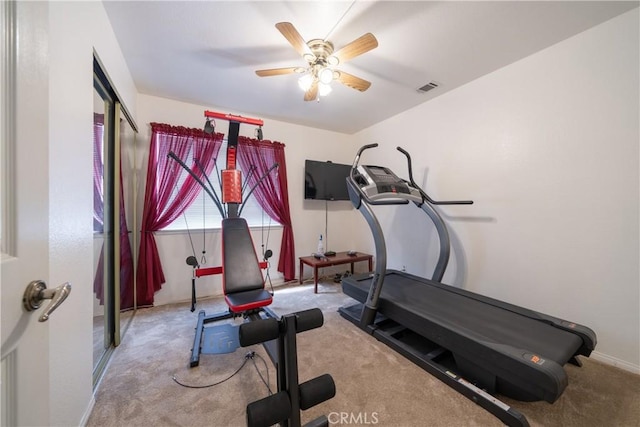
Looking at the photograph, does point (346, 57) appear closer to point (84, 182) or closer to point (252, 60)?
point (252, 60)

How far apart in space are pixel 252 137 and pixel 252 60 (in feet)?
4.43

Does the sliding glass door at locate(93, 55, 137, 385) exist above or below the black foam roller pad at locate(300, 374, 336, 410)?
above

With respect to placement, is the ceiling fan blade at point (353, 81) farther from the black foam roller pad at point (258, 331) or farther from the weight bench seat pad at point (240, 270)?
the black foam roller pad at point (258, 331)

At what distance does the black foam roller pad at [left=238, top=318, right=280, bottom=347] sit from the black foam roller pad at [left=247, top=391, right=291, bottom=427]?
0.74ft

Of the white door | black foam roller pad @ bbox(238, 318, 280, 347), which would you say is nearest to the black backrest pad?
black foam roller pad @ bbox(238, 318, 280, 347)

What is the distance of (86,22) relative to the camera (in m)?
1.36

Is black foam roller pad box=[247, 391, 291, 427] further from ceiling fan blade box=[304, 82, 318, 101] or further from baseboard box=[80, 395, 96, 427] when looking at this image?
ceiling fan blade box=[304, 82, 318, 101]

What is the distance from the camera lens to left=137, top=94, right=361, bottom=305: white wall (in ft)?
9.81

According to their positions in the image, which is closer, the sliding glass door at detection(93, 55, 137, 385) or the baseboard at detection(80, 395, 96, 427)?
the baseboard at detection(80, 395, 96, 427)

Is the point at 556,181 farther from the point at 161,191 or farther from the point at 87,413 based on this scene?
the point at 161,191

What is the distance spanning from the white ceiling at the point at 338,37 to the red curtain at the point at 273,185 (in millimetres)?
760

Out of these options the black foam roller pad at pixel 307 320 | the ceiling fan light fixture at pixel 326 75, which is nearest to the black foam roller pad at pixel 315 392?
the black foam roller pad at pixel 307 320

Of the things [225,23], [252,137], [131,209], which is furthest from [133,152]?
[225,23]

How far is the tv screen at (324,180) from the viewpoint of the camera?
12.7ft
